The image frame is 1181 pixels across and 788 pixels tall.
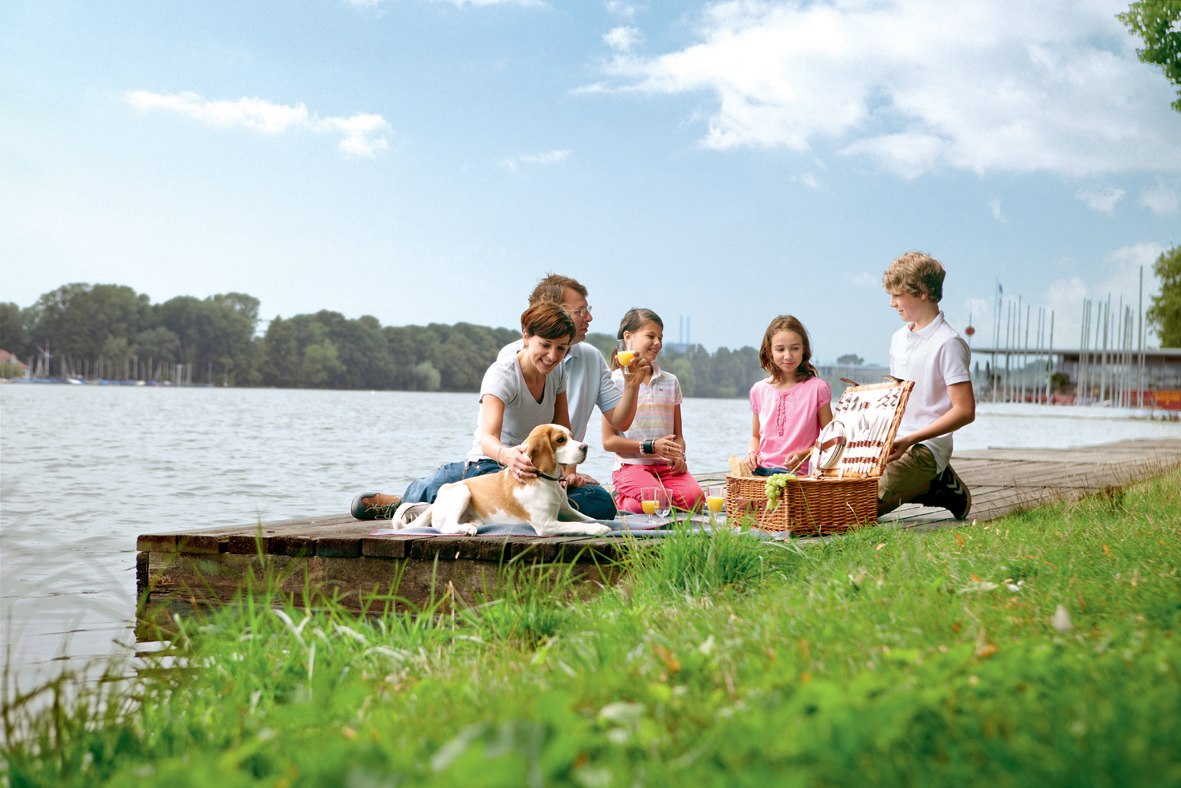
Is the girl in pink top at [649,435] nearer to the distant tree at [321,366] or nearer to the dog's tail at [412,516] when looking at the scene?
the dog's tail at [412,516]

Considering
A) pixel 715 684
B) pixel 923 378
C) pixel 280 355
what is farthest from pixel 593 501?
pixel 280 355

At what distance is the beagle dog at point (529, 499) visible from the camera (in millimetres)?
5617

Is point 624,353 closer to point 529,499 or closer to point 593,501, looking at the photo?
point 593,501

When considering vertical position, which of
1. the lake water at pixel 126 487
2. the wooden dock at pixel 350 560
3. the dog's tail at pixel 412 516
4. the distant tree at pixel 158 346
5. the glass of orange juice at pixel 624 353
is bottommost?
the lake water at pixel 126 487

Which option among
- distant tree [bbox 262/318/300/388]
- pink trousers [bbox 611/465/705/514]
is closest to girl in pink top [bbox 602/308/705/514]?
pink trousers [bbox 611/465/705/514]

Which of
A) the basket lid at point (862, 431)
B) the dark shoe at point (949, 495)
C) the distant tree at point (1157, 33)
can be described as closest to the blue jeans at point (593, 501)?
the basket lid at point (862, 431)

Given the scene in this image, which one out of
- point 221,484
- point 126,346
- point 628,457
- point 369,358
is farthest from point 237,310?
point 628,457

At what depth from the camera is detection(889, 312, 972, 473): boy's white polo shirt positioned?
662 centimetres

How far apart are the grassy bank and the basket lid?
1264 mm

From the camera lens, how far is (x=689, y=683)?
8.94 feet

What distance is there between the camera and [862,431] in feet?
21.4

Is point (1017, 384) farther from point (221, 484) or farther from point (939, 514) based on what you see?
point (939, 514)

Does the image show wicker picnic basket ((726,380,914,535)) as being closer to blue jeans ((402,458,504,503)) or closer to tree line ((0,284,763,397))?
blue jeans ((402,458,504,503))

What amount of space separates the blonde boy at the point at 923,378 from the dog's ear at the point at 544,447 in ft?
7.17
